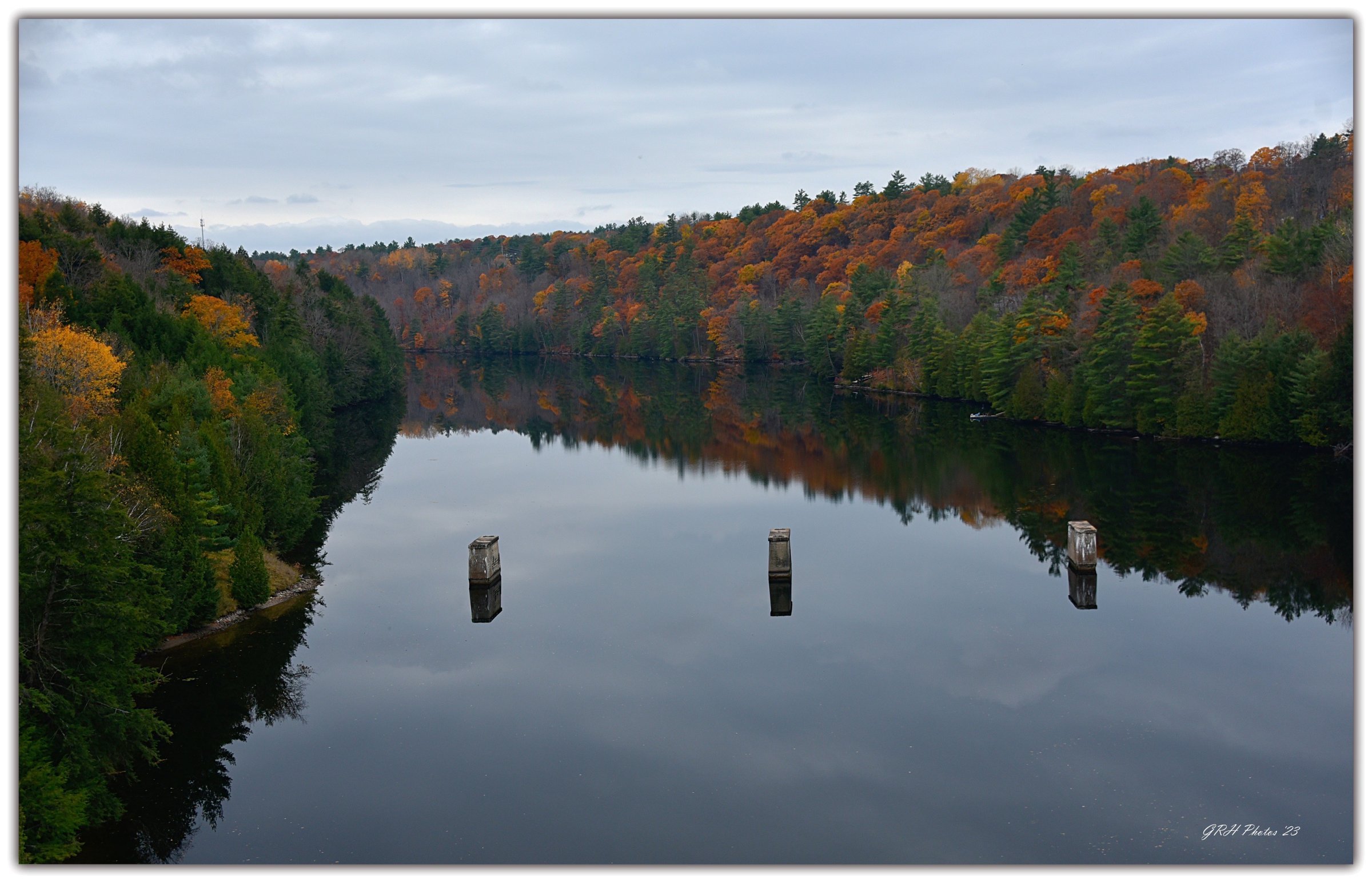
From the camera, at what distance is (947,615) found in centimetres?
2977

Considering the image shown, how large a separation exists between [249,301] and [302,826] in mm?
60800

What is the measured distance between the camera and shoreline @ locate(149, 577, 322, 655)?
86.1 ft

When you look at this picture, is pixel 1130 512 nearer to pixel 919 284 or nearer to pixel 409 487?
pixel 409 487

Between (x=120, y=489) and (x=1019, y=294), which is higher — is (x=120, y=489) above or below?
below

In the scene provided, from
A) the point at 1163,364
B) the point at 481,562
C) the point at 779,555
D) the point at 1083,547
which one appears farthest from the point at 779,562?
the point at 1163,364

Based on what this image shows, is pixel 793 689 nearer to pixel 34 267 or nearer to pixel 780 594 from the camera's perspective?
pixel 780 594

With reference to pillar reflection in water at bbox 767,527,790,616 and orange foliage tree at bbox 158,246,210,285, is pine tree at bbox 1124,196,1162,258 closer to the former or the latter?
pillar reflection in water at bbox 767,527,790,616

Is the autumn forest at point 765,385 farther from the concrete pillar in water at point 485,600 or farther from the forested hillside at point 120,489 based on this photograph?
the concrete pillar in water at point 485,600

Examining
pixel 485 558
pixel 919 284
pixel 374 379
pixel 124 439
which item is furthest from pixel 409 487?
pixel 919 284

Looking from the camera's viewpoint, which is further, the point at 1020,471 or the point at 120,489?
the point at 1020,471

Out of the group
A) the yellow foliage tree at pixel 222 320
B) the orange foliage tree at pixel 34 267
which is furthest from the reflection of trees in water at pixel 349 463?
the orange foliage tree at pixel 34 267

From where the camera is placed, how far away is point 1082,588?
31.2 meters

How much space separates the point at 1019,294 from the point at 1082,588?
6219 cm

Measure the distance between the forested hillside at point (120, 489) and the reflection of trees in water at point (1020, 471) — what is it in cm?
2194
